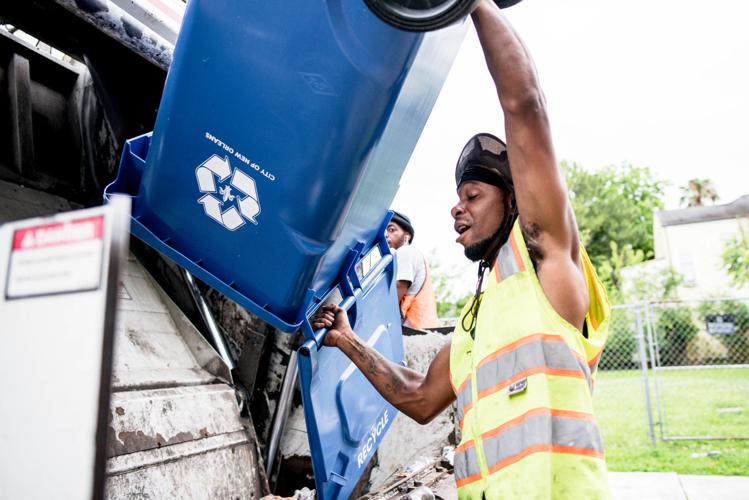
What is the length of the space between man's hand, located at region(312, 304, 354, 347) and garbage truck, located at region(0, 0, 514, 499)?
44 millimetres

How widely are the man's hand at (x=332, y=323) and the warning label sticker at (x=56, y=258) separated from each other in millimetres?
1383

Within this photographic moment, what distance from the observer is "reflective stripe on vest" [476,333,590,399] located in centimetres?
141

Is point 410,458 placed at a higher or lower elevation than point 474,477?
higher

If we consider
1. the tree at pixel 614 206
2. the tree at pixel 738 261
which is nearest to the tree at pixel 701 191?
the tree at pixel 614 206

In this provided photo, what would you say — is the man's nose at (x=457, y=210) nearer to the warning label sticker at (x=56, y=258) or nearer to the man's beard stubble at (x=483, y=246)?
the man's beard stubble at (x=483, y=246)

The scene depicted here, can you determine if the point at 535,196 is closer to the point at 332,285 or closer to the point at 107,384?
the point at 332,285

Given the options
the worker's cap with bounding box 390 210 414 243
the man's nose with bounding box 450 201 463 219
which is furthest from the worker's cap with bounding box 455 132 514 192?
the worker's cap with bounding box 390 210 414 243

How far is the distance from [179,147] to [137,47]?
406 mm

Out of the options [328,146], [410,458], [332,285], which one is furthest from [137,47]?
[410,458]

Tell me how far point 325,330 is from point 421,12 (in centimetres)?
109

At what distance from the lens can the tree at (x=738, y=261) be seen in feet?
66.8

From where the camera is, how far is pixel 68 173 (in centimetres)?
239

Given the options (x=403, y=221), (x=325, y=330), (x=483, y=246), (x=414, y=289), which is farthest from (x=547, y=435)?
(x=403, y=221)

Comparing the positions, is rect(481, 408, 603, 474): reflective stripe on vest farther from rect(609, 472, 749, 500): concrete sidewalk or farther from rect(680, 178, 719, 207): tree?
rect(680, 178, 719, 207): tree
